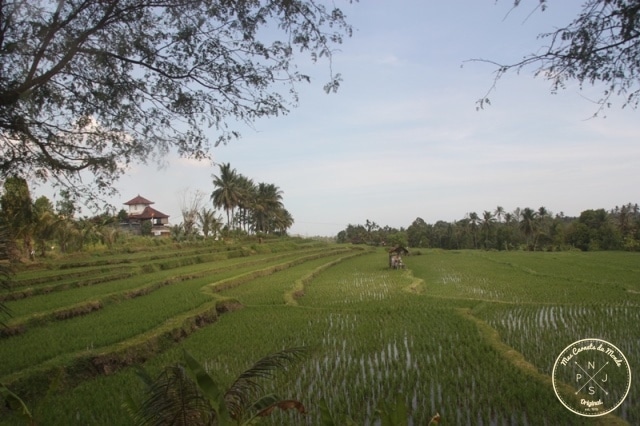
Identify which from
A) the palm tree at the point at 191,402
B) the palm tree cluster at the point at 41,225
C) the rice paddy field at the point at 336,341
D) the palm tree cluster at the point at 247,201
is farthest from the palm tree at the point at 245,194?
the palm tree at the point at 191,402

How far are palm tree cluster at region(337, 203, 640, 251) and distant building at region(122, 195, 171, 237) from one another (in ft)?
99.0

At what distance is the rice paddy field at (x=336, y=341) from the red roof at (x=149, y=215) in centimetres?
3422

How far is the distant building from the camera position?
49344mm

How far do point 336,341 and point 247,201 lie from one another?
3838 centimetres

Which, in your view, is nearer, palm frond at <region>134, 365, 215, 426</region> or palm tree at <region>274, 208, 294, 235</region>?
palm frond at <region>134, 365, 215, 426</region>

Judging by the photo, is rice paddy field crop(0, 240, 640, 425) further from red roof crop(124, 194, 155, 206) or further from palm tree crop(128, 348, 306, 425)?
red roof crop(124, 194, 155, 206)

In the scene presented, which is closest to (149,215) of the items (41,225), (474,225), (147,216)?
(147,216)

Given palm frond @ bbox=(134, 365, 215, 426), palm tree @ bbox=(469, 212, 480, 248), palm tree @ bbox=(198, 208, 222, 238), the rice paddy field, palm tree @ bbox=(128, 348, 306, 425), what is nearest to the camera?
palm tree @ bbox=(128, 348, 306, 425)

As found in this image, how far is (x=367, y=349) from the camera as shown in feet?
24.6

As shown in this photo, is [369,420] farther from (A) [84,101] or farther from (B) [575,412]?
(A) [84,101]

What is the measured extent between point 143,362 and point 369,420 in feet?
14.3

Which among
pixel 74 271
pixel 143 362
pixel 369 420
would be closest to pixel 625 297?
pixel 369 420

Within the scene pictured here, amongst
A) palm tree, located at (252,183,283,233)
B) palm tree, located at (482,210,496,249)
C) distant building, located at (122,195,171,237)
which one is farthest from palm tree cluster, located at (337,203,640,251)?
distant building, located at (122,195,171,237)

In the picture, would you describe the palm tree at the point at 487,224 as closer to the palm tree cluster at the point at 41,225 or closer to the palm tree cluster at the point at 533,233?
the palm tree cluster at the point at 533,233
